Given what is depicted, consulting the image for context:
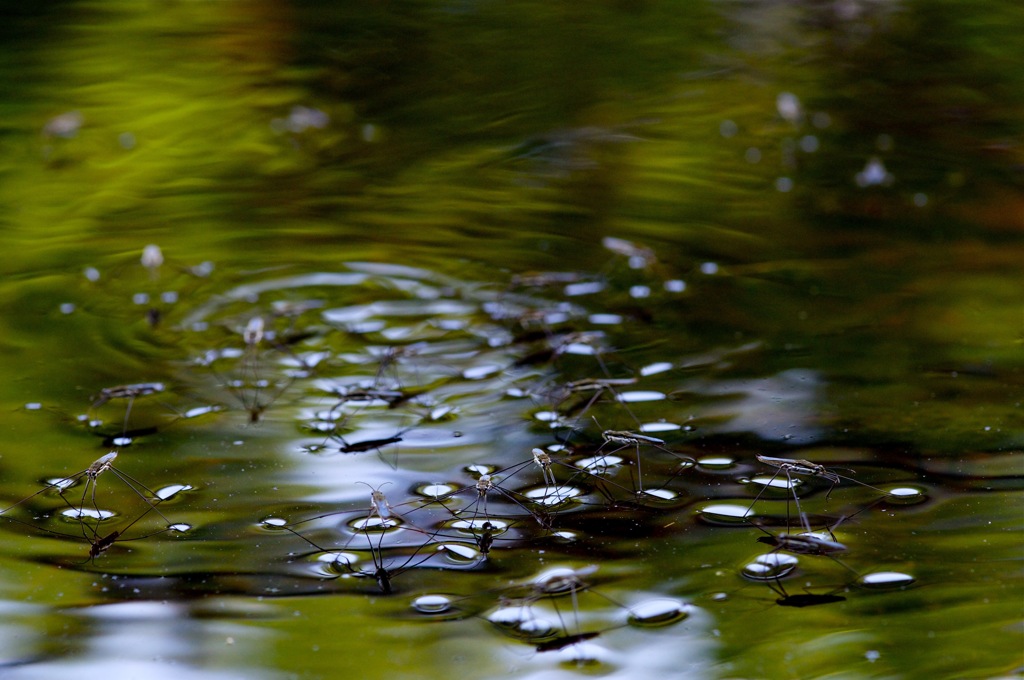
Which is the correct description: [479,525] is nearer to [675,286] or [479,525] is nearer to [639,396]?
[639,396]

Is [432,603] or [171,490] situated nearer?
[432,603]

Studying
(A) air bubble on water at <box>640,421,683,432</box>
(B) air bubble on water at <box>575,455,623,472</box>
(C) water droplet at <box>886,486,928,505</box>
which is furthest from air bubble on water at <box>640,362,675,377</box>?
(C) water droplet at <box>886,486,928,505</box>

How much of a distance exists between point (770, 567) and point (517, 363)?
58 cm

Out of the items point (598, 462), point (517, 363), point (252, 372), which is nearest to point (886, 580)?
point (598, 462)

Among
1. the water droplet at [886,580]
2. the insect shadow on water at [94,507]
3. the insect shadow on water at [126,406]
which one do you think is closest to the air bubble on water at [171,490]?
the insect shadow on water at [94,507]

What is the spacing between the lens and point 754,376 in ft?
4.41

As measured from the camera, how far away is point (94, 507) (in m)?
1.08

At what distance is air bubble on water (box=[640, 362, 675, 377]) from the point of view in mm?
1377

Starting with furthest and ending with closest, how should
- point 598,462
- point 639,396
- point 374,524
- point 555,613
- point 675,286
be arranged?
point 675,286 → point 639,396 → point 598,462 → point 374,524 → point 555,613

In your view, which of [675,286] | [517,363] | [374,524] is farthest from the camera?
[675,286]

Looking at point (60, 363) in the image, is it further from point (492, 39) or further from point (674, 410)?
point (492, 39)

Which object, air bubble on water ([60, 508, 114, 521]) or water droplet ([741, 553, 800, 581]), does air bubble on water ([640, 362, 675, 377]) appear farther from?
air bubble on water ([60, 508, 114, 521])

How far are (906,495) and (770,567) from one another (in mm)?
225

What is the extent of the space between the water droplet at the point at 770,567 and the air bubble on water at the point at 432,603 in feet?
0.97
